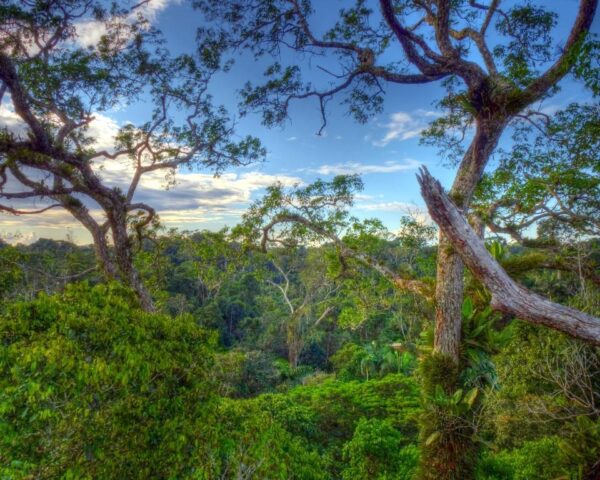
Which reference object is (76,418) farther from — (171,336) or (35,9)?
(35,9)

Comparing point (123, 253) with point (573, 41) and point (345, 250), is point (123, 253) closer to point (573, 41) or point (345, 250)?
point (345, 250)

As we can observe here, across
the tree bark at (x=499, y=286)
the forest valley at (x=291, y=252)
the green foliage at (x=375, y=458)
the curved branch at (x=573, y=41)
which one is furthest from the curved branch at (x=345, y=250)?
the curved branch at (x=573, y=41)

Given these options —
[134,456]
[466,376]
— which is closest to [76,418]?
[134,456]

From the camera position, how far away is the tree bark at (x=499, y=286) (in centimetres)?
275

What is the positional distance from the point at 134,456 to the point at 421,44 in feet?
18.7

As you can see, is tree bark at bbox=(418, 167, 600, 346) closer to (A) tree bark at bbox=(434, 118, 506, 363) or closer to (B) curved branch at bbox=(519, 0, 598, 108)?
(A) tree bark at bbox=(434, 118, 506, 363)

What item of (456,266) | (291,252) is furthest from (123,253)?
(456,266)

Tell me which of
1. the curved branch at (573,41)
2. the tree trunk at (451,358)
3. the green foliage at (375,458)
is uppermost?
the curved branch at (573,41)

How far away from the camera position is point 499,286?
9.52ft

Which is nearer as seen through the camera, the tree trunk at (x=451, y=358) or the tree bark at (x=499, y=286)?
the tree bark at (x=499, y=286)

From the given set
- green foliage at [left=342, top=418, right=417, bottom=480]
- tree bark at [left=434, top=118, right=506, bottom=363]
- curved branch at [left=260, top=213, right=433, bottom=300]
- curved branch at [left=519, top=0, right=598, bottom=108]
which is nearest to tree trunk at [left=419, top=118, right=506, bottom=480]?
tree bark at [left=434, top=118, right=506, bottom=363]

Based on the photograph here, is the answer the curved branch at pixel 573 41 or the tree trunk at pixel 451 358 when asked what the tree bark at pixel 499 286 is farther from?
the curved branch at pixel 573 41

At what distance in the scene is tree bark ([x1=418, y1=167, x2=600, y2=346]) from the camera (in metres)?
2.75

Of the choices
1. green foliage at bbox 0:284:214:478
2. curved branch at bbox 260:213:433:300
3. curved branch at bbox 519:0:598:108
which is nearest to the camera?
green foliage at bbox 0:284:214:478
